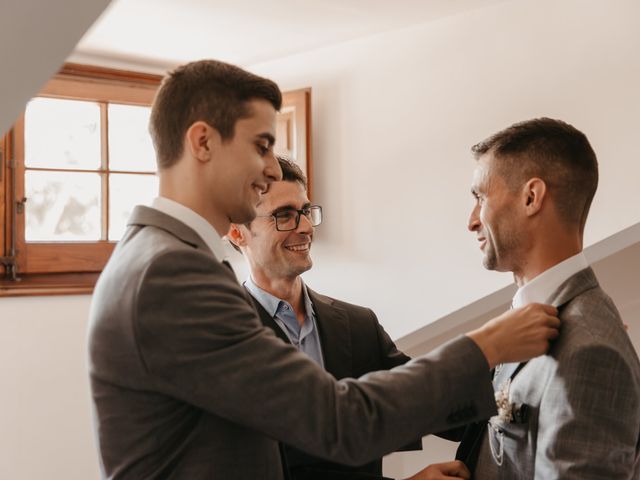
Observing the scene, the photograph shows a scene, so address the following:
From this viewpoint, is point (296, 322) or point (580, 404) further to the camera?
point (296, 322)

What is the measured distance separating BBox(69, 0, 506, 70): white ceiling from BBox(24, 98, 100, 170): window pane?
26 cm

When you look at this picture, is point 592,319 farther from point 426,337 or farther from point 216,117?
point 426,337

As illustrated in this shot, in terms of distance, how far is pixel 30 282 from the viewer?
4.06 meters

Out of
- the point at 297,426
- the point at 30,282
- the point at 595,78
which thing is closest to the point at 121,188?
the point at 30,282

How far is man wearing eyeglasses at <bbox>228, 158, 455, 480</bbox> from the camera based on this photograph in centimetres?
245

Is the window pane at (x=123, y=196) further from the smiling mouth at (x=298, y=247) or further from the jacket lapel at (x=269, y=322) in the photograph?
the jacket lapel at (x=269, y=322)

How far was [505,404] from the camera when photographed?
1649 millimetres

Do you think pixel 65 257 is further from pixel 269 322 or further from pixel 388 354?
pixel 388 354

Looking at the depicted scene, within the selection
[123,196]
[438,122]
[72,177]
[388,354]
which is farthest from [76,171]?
[388,354]

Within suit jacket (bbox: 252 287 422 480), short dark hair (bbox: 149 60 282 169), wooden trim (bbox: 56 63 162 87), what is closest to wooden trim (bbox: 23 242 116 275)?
wooden trim (bbox: 56 63 162 87)

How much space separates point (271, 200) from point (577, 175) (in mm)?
1156

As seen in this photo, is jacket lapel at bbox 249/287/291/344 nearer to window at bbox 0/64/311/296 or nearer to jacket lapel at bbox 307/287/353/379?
jacket lapel at bbox 307/287/353/379

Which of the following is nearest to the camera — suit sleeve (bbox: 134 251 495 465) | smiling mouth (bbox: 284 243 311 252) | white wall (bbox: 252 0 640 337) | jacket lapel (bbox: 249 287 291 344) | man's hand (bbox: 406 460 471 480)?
suit sleeve (bbox: 134 251 495 465)

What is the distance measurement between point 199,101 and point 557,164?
74cm
